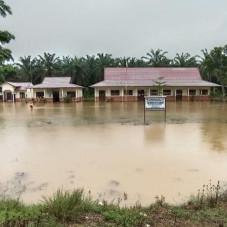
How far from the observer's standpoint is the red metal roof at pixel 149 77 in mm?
43031

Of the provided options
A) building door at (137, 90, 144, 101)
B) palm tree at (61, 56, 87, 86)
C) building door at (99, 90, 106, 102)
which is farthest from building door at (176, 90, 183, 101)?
palm tree at (61, 56, 87, 86)

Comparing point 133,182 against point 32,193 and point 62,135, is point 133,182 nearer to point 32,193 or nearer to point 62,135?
point 32,193

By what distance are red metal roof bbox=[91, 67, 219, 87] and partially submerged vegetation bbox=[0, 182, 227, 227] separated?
37.7 meters

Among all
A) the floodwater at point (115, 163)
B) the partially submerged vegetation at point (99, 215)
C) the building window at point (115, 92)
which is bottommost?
the floodwater at point (115, 163)

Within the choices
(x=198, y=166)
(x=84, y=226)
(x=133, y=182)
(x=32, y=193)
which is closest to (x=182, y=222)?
(x=84, y=226)

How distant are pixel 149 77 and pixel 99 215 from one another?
40.5m

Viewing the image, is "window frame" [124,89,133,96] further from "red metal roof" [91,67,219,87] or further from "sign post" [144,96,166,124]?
"sign post" [144,96,166,124]

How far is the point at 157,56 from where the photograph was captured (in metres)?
55.5

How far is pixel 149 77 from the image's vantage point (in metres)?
44.4

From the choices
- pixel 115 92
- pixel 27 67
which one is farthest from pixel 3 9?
pixel 27 67

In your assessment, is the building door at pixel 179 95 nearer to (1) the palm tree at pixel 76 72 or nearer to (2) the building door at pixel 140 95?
(2) the building door at pixel 140 95

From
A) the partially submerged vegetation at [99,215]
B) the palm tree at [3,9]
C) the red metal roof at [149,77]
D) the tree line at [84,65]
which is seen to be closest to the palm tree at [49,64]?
the tree line at [84,65]

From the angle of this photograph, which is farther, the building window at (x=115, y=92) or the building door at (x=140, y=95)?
the building door at (x=140, y=95)

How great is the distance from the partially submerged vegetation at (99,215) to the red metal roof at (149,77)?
3772 cm
